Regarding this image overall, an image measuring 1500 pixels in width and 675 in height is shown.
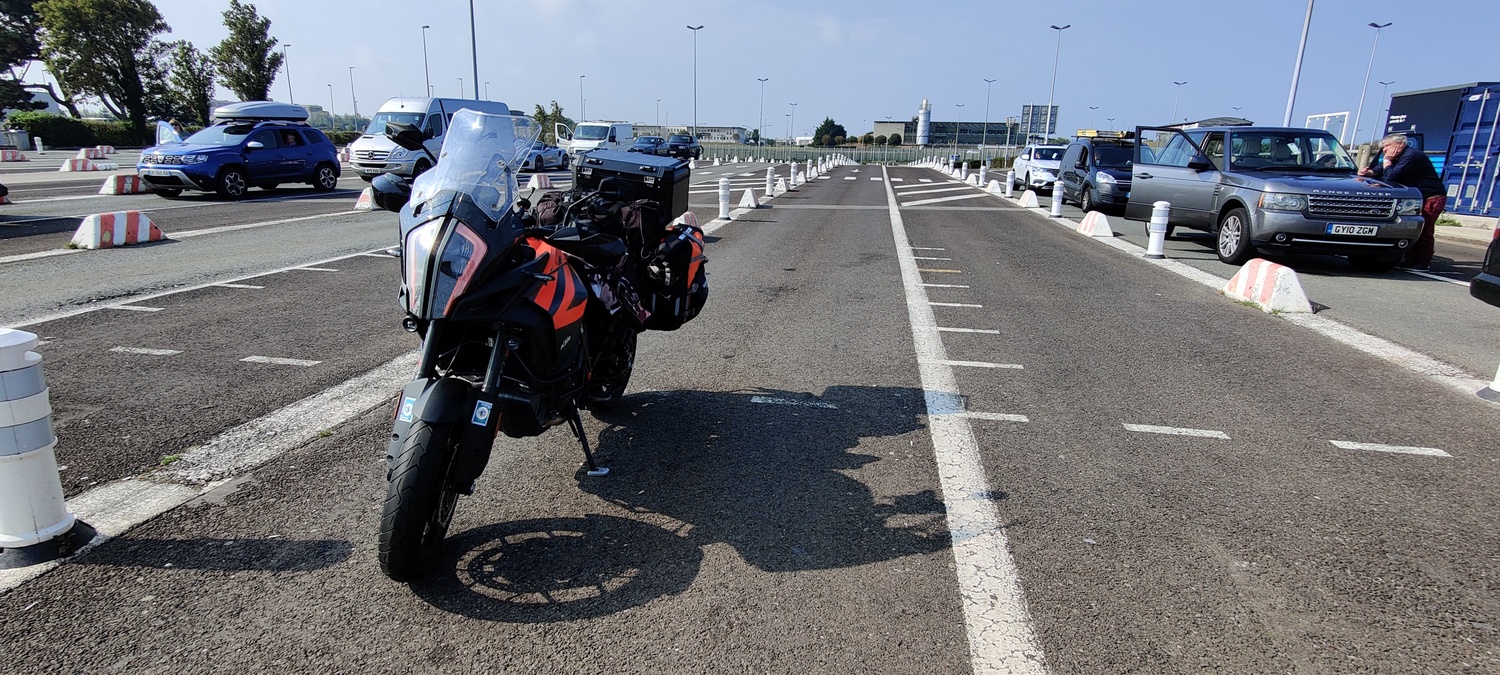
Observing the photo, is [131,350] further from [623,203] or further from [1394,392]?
[1394,392]

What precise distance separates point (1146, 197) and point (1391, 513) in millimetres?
10795

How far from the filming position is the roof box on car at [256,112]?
20000mm

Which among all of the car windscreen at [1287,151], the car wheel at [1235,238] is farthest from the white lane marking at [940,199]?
the car wheel at [1235,238]

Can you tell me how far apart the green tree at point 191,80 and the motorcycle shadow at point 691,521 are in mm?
56329

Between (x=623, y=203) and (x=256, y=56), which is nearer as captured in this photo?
(x=623, y=203)

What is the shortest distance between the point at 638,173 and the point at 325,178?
18.2m

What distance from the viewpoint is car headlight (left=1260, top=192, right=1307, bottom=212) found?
401 inches

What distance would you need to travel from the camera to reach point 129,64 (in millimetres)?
48281

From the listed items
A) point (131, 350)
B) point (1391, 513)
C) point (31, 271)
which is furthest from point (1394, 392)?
point (31, 271)

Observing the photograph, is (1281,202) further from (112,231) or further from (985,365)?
(112,231)

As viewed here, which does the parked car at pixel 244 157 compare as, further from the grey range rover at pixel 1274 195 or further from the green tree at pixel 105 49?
the green tree at pixel 105 49

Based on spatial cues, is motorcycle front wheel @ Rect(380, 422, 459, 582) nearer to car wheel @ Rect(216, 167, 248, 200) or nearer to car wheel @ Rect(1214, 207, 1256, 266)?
car wheel @ Rect(1214, 207, 1256, 266)

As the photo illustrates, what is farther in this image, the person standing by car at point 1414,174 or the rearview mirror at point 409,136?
the person standing by car at point 1414,174

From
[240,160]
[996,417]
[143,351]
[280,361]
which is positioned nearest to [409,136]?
[280,361]
